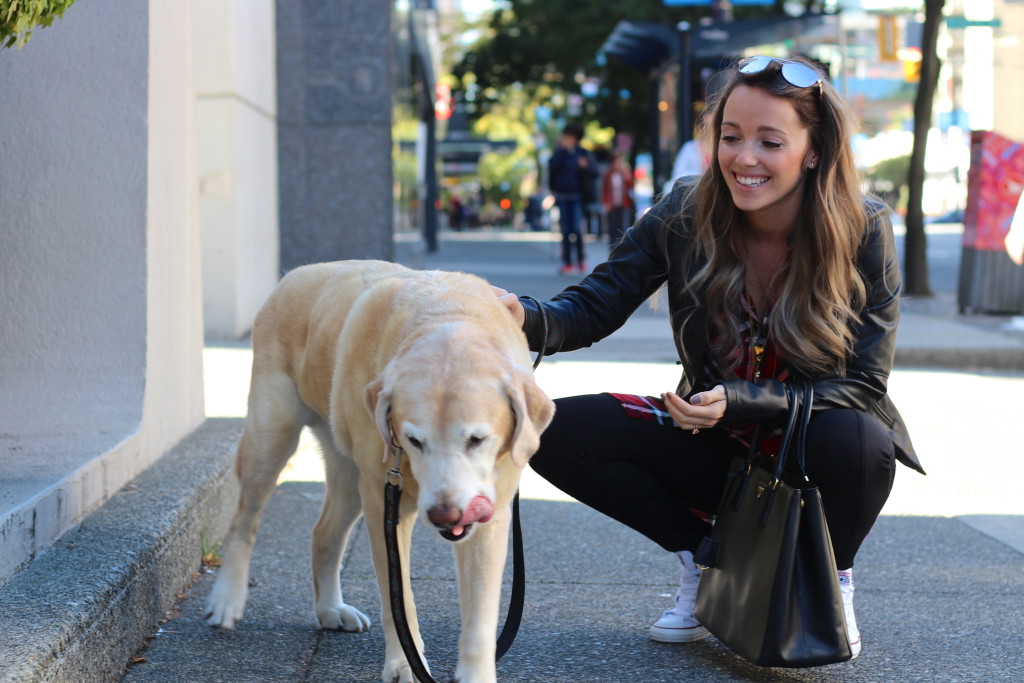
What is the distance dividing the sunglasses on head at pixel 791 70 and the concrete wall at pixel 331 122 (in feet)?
27.7

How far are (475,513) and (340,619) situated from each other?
3.84ft

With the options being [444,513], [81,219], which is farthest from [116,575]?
[81,219]

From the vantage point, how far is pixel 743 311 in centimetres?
355

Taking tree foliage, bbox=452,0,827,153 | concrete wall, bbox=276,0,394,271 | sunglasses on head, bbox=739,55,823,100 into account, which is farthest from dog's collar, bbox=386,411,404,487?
tree foliage, bbox=452,0,827,153

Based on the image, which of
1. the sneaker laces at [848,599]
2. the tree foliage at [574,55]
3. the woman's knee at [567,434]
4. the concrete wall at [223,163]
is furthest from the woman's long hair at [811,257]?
the tree foliage at [574,55]

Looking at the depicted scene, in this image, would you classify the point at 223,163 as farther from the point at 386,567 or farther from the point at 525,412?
the point at 525,412

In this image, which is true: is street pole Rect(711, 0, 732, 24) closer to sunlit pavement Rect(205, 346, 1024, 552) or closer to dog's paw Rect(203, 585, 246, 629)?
sunlit pavement Rect(205, 346, 1024, 552)

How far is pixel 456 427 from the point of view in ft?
8.76

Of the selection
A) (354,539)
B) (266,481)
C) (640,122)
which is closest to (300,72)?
(354,539)

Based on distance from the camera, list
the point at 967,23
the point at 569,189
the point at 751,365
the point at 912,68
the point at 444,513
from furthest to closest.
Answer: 1. the point at 912,68
2. the point at 967,23
3. the point at 569,189
4. the point at 751,365
5. the point at 444,513

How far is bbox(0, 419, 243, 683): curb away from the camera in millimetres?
2691

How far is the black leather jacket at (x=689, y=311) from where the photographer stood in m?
3.35

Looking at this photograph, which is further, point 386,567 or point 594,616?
point 594,616

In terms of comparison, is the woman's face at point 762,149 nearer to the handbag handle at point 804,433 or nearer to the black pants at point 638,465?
the handbag handle at point 804,433
